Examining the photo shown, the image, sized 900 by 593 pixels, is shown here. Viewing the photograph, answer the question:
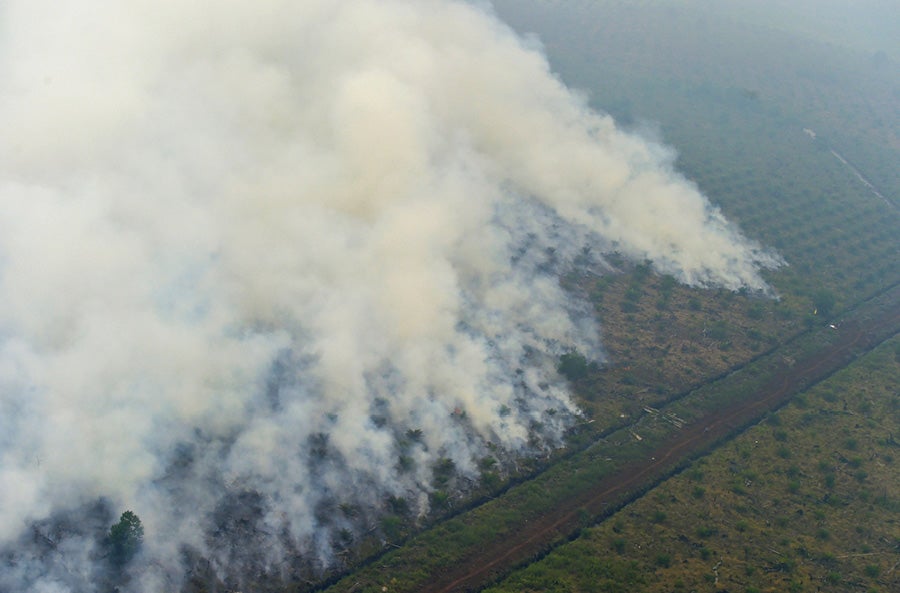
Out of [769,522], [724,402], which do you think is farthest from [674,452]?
[724,402]

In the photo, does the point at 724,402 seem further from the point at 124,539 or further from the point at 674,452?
the point at 124,539

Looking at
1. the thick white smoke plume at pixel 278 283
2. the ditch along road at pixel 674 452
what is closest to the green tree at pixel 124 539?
the thick white smoke plume at pixel 278 283

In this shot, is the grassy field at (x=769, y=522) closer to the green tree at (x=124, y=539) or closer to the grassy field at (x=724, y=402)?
the grassy field at (x=724, y=402)

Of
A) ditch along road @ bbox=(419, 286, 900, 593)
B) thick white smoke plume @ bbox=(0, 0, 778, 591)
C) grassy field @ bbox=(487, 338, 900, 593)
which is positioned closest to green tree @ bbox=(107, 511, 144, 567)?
thick white smoke plume @ bbox=(0, 0, 778, 591)

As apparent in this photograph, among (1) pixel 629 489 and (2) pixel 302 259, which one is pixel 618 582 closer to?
(1) pixel 629 489

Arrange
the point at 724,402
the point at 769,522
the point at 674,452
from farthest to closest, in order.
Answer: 1. the point at 724,402
2. the point at 674,452
3. the point at 769,522
